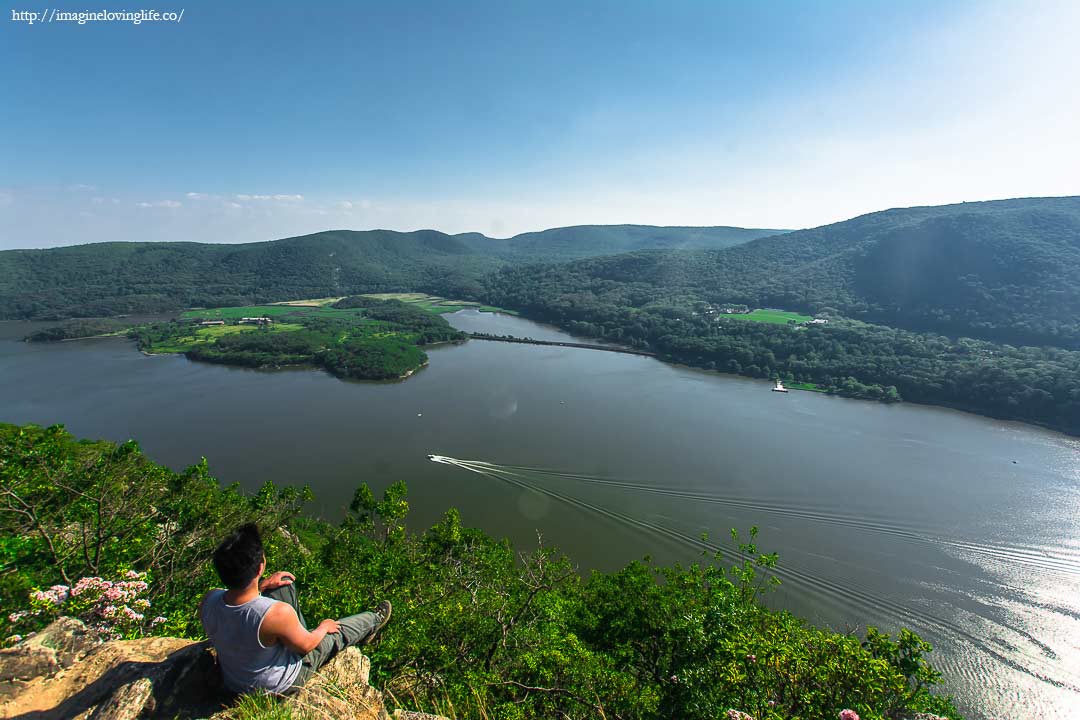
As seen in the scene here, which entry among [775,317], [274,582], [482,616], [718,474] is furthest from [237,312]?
[274,582]

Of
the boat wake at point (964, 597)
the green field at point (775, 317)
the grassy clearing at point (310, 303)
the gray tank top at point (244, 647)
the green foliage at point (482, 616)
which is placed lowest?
the boat wake at point (964, 597)

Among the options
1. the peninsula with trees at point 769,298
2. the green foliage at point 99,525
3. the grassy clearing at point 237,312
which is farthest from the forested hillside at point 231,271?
the green foliage at point 99,525

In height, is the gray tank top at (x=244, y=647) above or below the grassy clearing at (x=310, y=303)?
above

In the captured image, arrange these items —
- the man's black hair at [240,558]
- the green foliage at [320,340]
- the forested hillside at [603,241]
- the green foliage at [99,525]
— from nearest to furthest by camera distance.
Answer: the man's black hair at [240,558], the green foliage at [99,525], the green foliage at [320,340], the forested hillside at [603,241]

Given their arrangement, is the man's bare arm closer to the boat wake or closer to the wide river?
the wide river

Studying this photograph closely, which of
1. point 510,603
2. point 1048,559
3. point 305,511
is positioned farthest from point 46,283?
point 1048,559

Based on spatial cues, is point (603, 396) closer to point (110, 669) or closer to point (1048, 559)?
point (1048, 559)

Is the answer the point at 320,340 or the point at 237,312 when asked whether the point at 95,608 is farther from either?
the point at 237,312

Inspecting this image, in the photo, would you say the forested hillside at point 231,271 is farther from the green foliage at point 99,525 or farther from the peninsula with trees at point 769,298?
the green foliage at point 99,525
